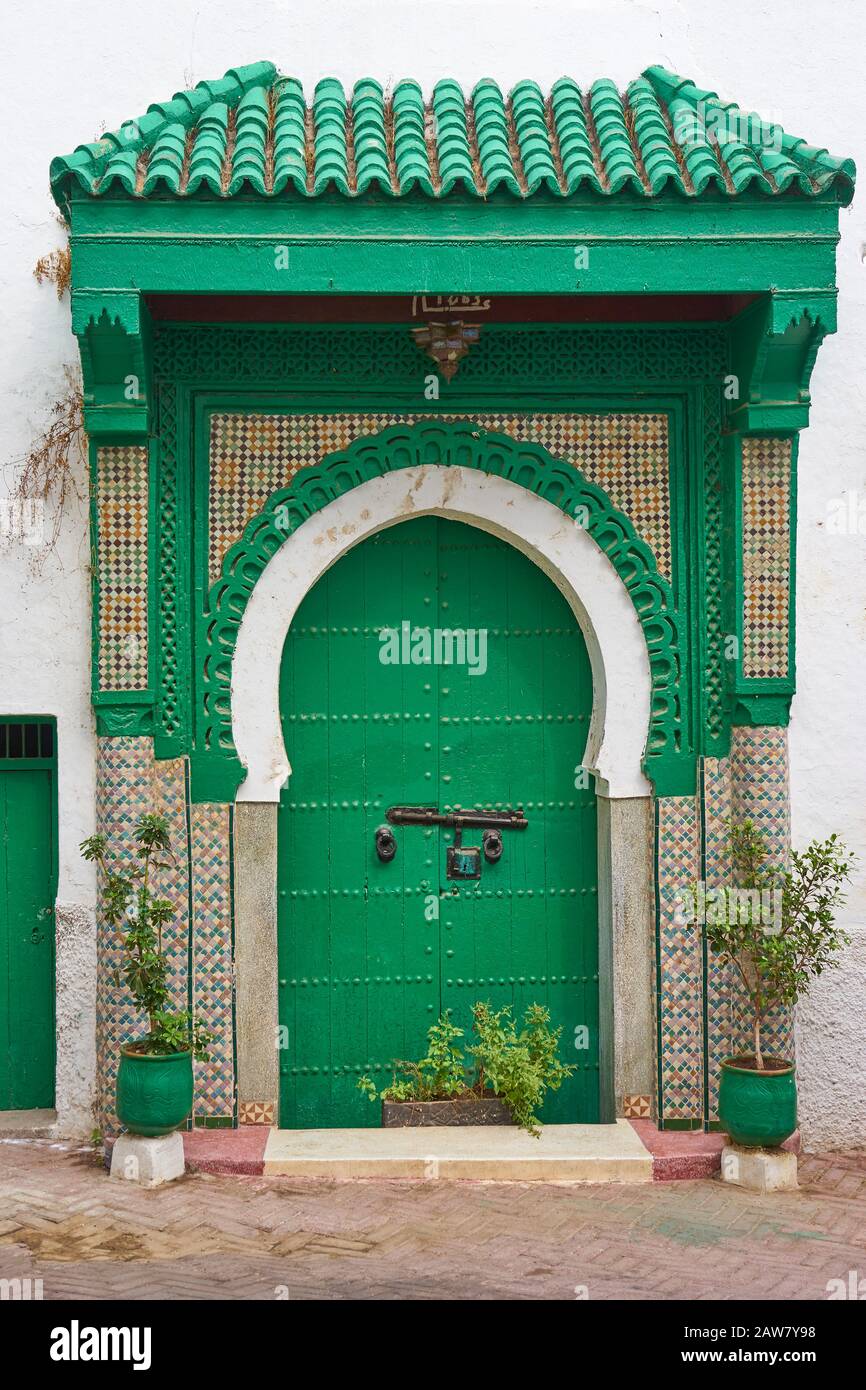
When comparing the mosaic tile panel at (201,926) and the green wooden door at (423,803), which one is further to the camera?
the green wooden door at (423,803)

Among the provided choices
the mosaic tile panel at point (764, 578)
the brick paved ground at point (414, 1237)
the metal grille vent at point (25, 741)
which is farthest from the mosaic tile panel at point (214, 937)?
the mosaic tile panel at point (764, 578)

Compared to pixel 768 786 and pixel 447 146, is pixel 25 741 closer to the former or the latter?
pixel 447 146

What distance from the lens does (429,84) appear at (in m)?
7.69

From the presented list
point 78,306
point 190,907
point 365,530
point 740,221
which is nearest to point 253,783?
point 190,907

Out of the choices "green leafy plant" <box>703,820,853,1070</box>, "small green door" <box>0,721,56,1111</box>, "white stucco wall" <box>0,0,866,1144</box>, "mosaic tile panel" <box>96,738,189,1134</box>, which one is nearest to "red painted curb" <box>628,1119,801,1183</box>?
"green leafy plant" <box>703,820,853,1070</box>

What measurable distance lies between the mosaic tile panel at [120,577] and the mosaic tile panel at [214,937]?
0.74m

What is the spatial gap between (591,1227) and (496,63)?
17.9ft

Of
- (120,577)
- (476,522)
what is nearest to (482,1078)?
(476,522)

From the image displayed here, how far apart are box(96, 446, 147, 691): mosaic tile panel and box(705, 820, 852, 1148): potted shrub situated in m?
2.91

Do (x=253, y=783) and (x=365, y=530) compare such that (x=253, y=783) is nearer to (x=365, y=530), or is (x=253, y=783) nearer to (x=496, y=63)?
(x=365, y=530)

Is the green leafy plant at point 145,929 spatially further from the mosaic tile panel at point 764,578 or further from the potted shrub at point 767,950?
the mosaic tile panel at point 764,578

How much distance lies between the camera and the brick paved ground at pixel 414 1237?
5.61m

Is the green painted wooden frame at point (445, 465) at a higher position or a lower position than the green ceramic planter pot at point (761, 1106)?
higher

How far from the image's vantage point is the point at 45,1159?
23.2 feet
